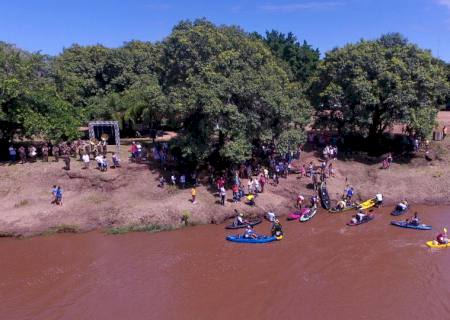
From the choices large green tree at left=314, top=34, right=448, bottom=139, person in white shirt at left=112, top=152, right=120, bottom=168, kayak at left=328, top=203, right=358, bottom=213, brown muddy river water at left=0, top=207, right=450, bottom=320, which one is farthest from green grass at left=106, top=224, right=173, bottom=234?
large green tree at left=314, top=34, right=448, bottom=139

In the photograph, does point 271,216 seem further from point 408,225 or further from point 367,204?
point 408,225

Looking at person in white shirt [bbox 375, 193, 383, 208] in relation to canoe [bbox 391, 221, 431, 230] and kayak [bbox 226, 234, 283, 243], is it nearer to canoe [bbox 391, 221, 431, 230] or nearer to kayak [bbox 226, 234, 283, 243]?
canoe [bbox 391, 221, 431, 230]

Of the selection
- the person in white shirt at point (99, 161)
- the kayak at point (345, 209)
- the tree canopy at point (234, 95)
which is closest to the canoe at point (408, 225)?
the kayak at point (345, 209)

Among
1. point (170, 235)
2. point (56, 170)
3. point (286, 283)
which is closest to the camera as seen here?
point (286, 283)

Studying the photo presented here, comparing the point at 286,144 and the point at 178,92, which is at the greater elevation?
the point at 178,92

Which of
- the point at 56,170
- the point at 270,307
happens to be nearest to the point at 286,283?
the point at 270,307

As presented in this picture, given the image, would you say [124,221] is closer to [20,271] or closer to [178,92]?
[20,271]
